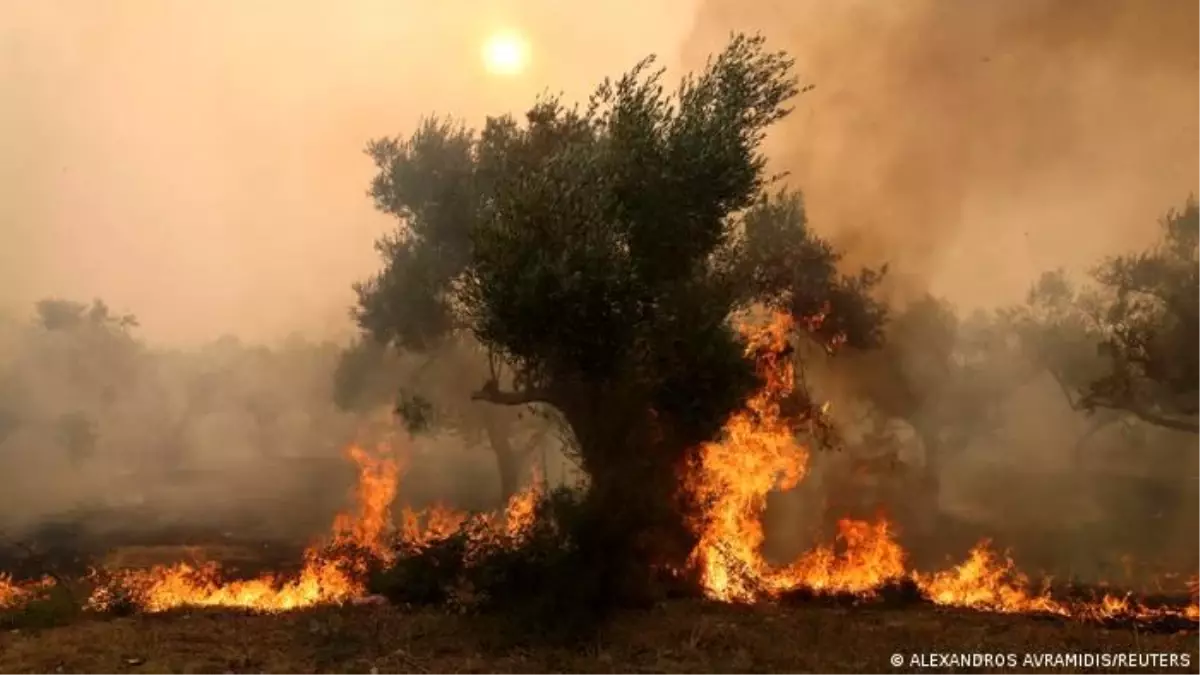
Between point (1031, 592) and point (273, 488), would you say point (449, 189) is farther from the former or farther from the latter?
point (273, 488)

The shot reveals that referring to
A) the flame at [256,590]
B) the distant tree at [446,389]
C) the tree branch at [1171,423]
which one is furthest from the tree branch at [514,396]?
the tree branch at [1171,423]

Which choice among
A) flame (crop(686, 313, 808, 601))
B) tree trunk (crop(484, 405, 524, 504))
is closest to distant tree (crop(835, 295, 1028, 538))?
flame (crop(686, 313, 808, 601))

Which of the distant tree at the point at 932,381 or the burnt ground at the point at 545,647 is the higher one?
the distant tree at the point at 932,381

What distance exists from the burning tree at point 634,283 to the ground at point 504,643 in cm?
216

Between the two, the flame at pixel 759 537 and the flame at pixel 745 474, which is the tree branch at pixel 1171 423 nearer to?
the flame at pixel 759 537

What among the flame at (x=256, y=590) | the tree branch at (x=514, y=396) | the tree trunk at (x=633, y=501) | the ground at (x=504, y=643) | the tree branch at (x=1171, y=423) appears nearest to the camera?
the ground at (x=504, y=643)

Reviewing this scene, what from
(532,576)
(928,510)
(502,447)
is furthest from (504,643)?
(928,510)

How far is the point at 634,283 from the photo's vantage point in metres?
16.3

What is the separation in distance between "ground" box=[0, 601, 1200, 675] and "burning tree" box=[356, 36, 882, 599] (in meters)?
2.16

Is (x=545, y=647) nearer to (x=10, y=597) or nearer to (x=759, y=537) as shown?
(x=759, y=537)

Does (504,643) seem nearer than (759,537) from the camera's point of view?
Yes

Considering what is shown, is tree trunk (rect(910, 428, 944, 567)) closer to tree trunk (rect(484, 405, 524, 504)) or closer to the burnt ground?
the burnt ground

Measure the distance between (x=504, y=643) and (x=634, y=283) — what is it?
7.21m

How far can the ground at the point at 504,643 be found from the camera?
44.7 ft
